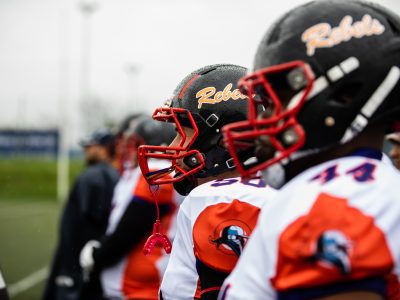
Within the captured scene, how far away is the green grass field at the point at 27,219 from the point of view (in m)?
9.60

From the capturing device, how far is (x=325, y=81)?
162cm

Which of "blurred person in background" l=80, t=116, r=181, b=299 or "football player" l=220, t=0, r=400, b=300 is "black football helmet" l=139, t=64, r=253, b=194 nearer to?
"football player" l=220, t=0, r=400, b=300

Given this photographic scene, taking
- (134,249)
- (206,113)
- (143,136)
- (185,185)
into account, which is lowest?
(134,249)

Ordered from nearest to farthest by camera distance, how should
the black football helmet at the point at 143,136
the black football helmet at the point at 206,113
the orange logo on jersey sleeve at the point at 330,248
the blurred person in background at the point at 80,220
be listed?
the orange logo on jersey sleeve at the point at 330,248, the black football helmet at the point at 206,113, the black football helmet at the point at 143,136, the blurred person in background at the point at 80,220

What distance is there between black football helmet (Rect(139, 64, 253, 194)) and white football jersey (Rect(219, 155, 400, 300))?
1.08 m

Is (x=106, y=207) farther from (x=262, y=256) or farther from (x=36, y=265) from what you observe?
(x=36, y=265)

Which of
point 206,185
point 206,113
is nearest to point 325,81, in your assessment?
point 206,185

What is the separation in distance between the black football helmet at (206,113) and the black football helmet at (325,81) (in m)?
0.90

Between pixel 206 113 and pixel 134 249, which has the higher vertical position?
pixel 206 113

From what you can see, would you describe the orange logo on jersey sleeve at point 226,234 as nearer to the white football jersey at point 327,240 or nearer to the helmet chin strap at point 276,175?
the helmet chin strap at point 276,175

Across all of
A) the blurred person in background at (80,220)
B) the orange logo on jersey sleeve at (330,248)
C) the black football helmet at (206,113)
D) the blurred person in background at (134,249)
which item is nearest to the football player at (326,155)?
the orange logo on jersey sleeve at (330,248)

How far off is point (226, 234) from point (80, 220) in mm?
3870

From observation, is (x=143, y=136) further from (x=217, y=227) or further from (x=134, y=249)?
(x=217, y=227)

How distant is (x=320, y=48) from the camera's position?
1.63m
